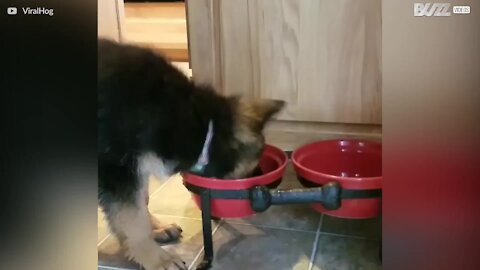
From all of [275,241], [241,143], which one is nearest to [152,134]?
[241,143]

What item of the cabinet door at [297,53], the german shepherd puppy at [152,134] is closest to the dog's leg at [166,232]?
the german shepherd puppy at [152,134]

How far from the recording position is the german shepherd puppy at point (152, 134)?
1.38 m

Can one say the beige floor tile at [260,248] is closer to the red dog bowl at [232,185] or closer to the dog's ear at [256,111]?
the red dog bowl at [232,185]

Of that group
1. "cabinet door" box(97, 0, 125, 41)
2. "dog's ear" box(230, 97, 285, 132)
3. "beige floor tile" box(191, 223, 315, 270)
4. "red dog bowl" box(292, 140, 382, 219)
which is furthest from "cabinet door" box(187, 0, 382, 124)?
"cabinet door" box(97, 0, 125, 41)

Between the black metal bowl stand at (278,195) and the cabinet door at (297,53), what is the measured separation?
1.63 feet

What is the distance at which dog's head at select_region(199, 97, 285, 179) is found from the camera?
5.00 feet

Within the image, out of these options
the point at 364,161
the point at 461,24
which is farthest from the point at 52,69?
the point at 364,161

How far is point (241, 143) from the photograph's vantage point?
1550 mm

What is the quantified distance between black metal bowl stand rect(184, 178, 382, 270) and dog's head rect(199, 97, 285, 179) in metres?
0.08

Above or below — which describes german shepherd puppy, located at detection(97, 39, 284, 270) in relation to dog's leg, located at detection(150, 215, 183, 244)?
above

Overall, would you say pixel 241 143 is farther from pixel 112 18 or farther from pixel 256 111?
pixel 112 18

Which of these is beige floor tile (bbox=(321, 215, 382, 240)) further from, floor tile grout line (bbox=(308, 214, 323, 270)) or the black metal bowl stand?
the black metal bowl stand

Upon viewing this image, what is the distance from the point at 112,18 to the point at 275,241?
1.38m

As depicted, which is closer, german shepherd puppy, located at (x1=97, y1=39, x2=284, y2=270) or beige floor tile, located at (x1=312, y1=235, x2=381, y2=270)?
german shepherd puppy, located at (x1=97, y1=39, x2=284, y2=270)
